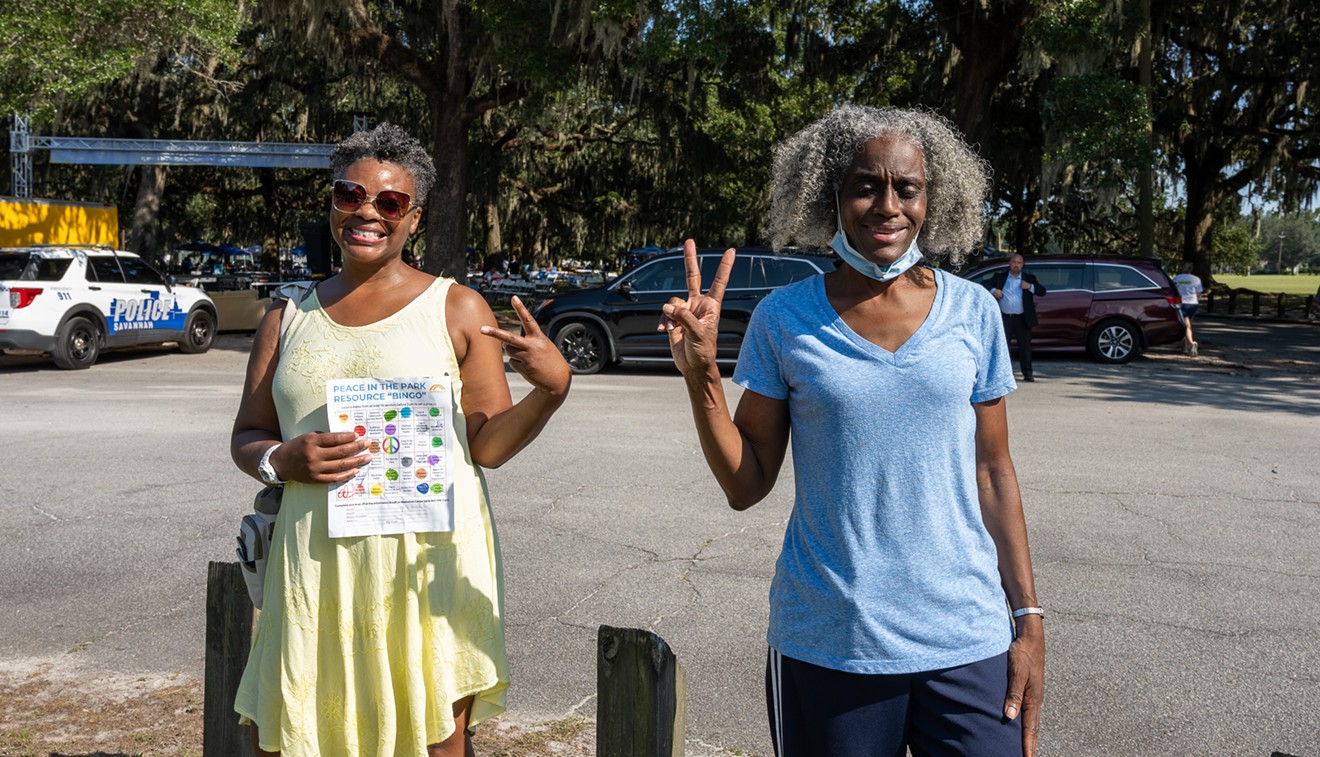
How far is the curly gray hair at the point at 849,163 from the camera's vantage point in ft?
7.79

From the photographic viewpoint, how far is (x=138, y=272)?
16.9 m

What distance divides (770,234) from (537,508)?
5046 millimetres

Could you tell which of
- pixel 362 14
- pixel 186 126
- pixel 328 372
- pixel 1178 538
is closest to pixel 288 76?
pixel 186 126

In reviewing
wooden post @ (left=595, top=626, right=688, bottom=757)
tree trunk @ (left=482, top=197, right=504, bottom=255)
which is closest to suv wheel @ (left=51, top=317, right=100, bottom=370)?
wooden post @ (left=595, top=626, right=688, bottom=757)

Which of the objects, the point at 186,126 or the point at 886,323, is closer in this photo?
the point at 886,323

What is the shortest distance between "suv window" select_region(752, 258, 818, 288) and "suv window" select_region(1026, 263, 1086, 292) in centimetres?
455

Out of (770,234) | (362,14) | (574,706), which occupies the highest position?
(362,14)

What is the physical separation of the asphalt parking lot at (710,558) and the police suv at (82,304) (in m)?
3.43

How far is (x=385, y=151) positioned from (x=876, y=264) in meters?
1.15

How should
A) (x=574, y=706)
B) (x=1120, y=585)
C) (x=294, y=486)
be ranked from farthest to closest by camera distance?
(x=1120, y=585) → (x=574, y=706) → (x=294, y=486)

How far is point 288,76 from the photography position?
31.5 metres

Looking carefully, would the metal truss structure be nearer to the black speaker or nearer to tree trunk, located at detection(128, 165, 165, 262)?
tree trunk, located at detection(128, 165, 165, 262)

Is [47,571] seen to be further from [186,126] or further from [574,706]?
[186,126]

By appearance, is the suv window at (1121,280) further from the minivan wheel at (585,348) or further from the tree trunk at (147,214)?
the tree trunk at (147,214)
